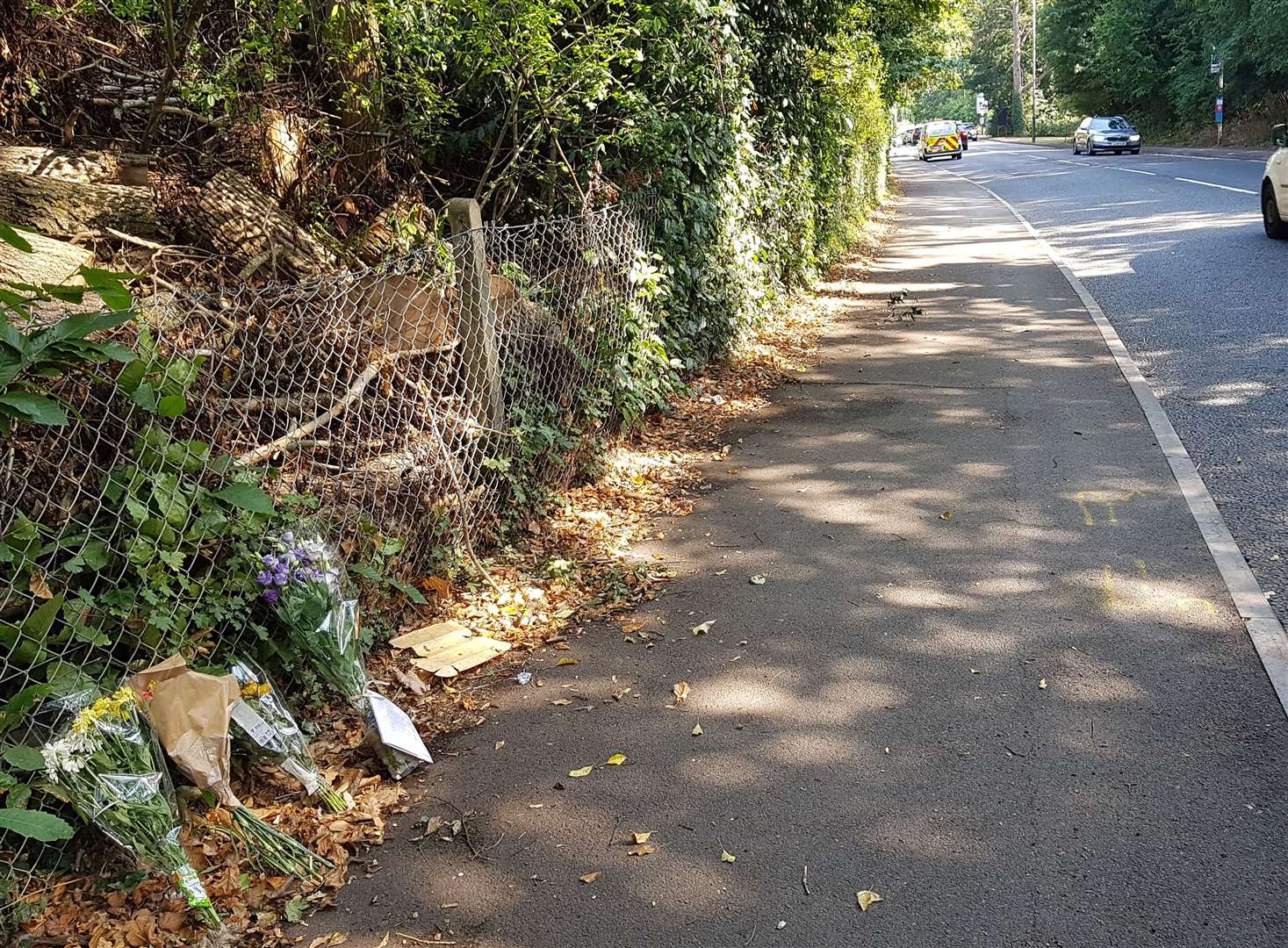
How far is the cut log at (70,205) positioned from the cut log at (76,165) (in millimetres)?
150

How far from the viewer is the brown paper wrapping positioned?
325 cm

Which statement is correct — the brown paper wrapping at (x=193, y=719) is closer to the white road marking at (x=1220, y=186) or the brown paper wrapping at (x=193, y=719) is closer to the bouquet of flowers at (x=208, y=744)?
the bouquet of flowers at (x=208, y=744)

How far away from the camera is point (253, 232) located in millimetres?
6438

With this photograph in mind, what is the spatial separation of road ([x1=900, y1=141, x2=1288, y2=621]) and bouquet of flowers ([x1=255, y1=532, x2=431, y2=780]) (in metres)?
3.58

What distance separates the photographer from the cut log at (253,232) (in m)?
6.36

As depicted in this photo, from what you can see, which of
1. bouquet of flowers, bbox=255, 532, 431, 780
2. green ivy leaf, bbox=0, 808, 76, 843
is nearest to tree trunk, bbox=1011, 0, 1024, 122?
bouquet of flowers, bbox=255, 532, 431, 780

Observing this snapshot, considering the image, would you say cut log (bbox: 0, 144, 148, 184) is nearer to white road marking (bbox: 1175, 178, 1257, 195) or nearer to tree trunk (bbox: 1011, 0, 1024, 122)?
white road marking (bbox: 1175, 178, 1257, 195)

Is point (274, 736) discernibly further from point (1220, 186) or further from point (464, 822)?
point (1220, 186)

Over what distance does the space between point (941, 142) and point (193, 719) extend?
6307 centimetres

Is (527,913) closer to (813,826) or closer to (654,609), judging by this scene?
(813,826)

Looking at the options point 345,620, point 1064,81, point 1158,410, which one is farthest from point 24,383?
point 1064,81

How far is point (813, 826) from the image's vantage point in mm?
3355

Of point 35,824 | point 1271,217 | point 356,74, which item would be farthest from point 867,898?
point 1271,217

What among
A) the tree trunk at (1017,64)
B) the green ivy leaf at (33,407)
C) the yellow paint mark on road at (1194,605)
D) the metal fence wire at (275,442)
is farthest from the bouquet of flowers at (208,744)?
the tree trunk at (1017,64)
